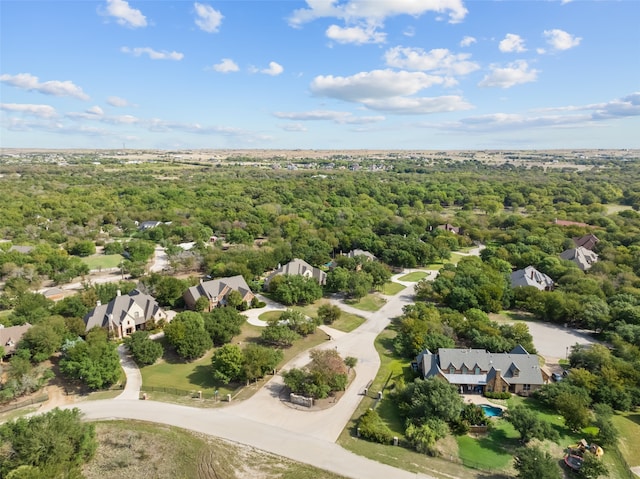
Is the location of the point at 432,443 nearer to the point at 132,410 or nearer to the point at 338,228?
the point at 132,410

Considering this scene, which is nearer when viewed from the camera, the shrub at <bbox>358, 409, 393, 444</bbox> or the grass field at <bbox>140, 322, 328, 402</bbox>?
the shrub at <bbox>358, 409, 393, 444</bbox>

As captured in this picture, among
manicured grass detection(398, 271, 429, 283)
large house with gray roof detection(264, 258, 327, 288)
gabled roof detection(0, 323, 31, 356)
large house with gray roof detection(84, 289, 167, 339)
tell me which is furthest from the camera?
manicured grass detection(398, 271, 429, 283)

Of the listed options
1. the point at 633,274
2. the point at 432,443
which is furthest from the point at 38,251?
the point at 633,274

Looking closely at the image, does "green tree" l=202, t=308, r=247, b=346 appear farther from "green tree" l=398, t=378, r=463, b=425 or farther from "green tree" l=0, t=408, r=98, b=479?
"green tree" l=398, t=378, r=463, b=425

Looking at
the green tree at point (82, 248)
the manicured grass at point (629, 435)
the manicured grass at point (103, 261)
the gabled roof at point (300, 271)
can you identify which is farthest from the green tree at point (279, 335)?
the green tree at point (82, 248)

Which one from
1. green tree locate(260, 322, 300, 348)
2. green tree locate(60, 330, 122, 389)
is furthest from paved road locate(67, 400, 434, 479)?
green tree locate(260, 322, 300, 348)

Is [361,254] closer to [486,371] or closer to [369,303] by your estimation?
[369,303]

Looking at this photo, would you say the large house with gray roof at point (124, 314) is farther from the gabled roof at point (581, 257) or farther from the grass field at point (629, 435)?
the gabled roof at point (581, 257)
